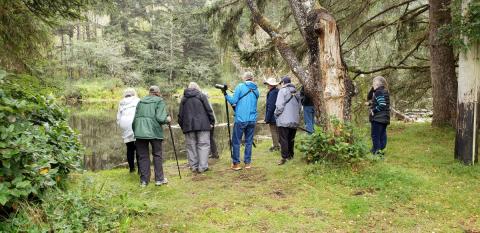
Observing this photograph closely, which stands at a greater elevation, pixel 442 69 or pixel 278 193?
pixel 442 69

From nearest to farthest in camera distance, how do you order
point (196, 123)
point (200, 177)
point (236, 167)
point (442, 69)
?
point (200, 177)
point (196, 123)
point (236, 167)
point (442, 69)

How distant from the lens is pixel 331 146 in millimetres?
6312

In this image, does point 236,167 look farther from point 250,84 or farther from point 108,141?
point 108,141

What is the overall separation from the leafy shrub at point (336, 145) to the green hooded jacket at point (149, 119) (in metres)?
2.36

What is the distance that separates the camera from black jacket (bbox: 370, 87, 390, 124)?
722 centimetres

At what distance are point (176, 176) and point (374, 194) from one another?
11.7 feet

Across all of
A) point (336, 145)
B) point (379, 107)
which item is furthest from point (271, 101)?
point (336, 145)

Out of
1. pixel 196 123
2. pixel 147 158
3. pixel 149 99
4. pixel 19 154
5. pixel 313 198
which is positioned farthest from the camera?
pixel 196 123

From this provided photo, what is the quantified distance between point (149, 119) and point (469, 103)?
500cm

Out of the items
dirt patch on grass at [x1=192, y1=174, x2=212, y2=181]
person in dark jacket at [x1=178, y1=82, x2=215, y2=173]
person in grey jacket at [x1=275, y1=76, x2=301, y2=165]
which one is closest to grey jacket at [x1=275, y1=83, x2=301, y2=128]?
person in grey jacket at [x1=275, y1=76, x2=301, y2=165]

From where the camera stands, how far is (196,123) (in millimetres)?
7324

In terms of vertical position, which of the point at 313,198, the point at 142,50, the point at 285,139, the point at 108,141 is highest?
the point at 142,50

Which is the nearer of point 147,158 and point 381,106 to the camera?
point 147,158

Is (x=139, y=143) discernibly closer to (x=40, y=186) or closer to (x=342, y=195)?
(x=40, y=186)
